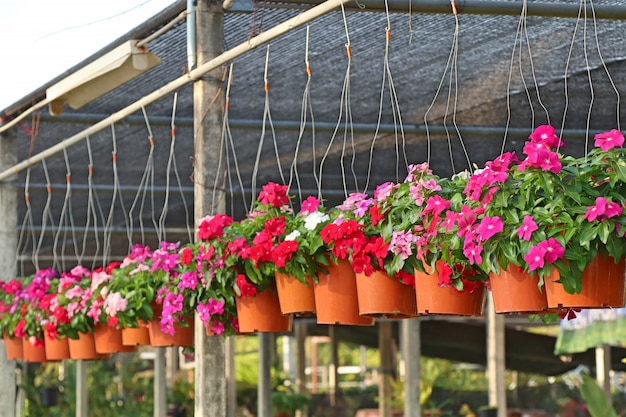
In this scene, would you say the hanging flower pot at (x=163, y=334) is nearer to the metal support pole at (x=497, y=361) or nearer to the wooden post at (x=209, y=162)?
the wooden post at (x=209, y=162)

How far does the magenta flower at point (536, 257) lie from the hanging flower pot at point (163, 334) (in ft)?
7.92

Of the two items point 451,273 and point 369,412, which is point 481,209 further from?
point 369,412

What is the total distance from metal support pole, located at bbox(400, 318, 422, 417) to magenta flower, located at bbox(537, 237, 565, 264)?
6.18m

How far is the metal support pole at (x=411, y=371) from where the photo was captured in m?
9.12

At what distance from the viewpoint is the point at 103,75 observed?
5297mm

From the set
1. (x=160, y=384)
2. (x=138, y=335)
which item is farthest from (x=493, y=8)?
(x=160, y=384)

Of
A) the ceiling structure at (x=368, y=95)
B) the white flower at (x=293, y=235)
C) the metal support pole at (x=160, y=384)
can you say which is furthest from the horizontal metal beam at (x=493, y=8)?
the metal support pole at (x=160, y=384)

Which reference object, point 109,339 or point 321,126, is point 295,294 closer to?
point 109,339

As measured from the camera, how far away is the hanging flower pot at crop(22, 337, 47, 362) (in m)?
6.58

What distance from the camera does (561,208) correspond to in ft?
9.62

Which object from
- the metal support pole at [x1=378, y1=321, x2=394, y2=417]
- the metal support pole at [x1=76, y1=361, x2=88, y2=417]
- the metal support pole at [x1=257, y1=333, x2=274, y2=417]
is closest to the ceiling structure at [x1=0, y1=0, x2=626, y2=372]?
the metal support pole at [x1=257, y1=333, x2=274, y2=417]

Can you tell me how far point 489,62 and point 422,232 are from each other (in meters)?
2.51

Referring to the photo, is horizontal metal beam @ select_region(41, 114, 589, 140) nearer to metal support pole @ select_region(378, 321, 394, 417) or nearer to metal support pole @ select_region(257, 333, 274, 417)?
metal support pole @ select_region(257, 333, 274, 417)

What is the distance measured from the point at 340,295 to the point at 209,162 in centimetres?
137
